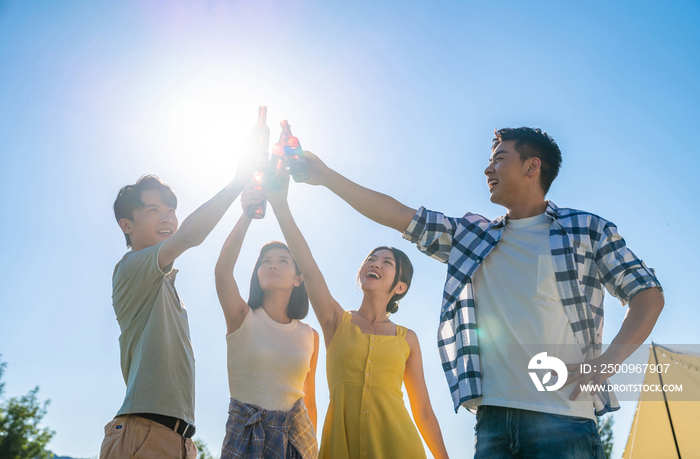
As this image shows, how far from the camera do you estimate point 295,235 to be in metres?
3.36

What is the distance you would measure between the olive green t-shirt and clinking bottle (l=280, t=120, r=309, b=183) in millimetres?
1090

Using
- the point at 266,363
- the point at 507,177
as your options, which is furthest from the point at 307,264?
the point at 507,177

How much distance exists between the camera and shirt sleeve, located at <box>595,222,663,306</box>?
237cm

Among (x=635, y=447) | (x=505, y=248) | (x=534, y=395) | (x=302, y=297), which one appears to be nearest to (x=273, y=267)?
(x=302, y=297)

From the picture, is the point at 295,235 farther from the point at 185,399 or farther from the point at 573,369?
the point at 573,369

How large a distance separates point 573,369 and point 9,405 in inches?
1379

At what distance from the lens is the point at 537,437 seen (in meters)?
2.19

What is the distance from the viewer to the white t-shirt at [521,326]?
90.2 inches

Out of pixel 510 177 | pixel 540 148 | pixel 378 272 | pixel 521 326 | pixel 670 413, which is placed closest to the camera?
pixel 521 326

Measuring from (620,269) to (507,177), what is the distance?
0.87 m

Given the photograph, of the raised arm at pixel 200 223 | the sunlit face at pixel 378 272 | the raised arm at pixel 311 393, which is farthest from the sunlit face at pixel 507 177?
the raised arm at pixel 311 393

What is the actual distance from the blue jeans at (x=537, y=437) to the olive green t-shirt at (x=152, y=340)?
1959 mm

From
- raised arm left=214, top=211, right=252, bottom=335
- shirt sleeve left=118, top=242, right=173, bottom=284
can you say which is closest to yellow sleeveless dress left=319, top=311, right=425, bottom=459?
raised arm left=214, top=211, right=252, bottom=335

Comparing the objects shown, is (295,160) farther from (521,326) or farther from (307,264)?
(521,326)
